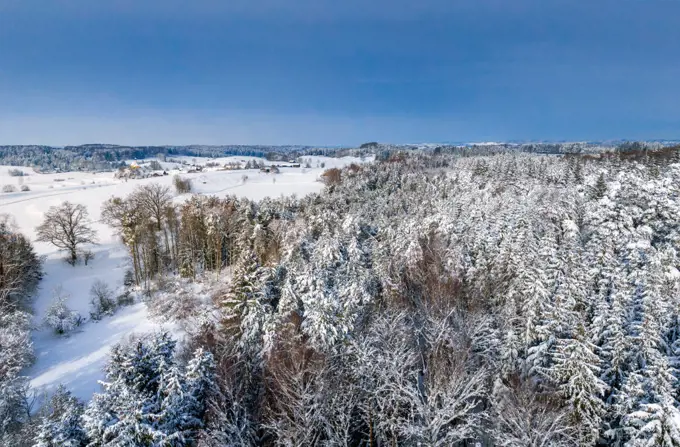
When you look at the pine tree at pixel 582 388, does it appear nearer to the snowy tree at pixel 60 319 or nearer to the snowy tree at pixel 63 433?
the snowy tree at pixel 63 433

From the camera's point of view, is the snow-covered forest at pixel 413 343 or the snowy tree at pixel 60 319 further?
the snowy tree at pixel 60 319

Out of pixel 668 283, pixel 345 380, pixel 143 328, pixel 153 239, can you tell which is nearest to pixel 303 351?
pixel 345 380

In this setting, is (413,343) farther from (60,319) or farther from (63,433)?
(60,319)

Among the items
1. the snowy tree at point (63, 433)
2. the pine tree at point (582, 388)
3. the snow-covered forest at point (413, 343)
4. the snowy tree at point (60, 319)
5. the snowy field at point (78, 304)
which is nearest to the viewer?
the snowy tree at point (63, 433)

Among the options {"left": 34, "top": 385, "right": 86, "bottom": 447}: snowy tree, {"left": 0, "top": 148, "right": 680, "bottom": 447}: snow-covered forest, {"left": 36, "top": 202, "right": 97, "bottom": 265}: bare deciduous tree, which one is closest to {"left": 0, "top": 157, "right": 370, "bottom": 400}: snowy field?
{"left": 36, "top": 202, "right": 97, "bottom": 265}: bare deciduous tree

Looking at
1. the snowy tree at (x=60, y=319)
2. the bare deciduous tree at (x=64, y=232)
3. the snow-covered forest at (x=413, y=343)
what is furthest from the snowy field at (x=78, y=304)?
the snow-covered forest at (x=413, y=343)

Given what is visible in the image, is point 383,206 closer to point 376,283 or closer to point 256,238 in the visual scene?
point 256,238

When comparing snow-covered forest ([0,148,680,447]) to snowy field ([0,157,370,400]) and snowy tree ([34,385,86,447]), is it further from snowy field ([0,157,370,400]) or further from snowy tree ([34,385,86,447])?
snowy field ([0,157,370,400])

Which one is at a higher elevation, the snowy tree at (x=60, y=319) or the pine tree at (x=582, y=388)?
the pine tree at (x=582, y=388)
